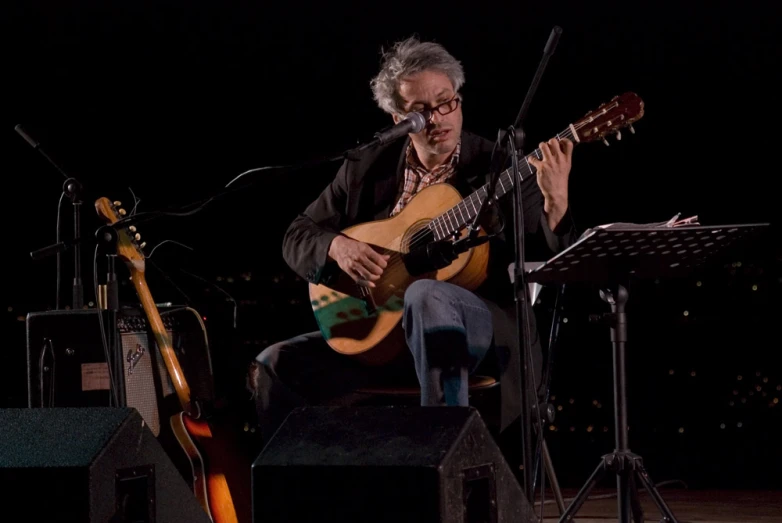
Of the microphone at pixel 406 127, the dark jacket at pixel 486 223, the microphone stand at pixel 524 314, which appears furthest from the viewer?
the dark jacket at pixel 486 223

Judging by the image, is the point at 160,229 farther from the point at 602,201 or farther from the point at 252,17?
the point at 602,201

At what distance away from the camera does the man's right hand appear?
2.57m

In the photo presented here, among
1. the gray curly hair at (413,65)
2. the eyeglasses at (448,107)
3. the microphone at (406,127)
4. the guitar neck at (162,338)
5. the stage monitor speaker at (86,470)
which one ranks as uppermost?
the gray curly hair at (413,65)

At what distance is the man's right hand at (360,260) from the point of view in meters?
2.57

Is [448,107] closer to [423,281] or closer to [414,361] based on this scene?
[423,281]

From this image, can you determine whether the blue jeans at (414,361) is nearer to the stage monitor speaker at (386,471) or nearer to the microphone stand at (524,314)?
the microphone stand at (524,314)

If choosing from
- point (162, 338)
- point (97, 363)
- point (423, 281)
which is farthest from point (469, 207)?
point (97, 363)

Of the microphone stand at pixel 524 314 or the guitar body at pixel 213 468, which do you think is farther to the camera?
the guitar body at pixel 213 468

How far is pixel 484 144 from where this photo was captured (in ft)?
8.91

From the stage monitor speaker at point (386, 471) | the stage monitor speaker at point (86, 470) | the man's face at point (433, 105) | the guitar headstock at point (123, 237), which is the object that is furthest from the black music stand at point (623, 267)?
the guitar headstock at point (123, 237)

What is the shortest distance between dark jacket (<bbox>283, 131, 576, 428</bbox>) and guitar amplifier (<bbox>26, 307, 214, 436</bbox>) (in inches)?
21.5

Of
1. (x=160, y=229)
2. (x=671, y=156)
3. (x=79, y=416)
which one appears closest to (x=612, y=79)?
(x=671, y=156)

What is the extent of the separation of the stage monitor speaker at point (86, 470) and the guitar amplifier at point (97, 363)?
30.2 inches

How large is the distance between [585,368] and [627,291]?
4.37ft
